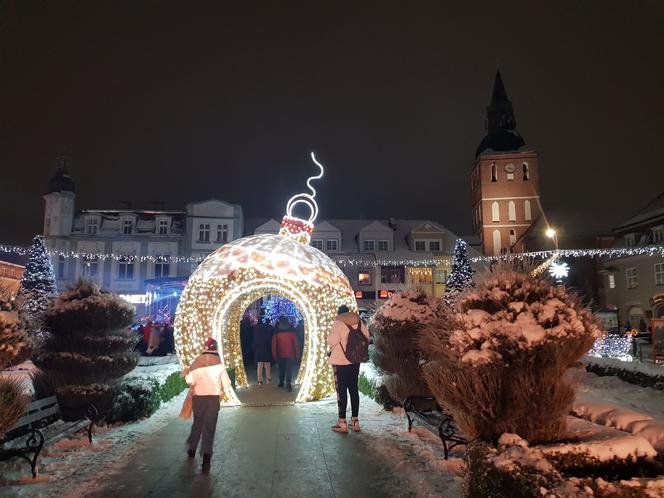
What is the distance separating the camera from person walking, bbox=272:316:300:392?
1177 cm

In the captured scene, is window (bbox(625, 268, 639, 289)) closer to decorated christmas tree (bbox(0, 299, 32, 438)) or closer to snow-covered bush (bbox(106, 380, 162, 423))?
snow-covered bush (bbox(106, 380, 162, 423))

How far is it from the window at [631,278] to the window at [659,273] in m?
1.88

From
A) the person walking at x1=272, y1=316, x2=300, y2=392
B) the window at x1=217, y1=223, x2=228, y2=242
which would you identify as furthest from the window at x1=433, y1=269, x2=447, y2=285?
the person walking at x1=272, y1=316, x2=300, y2=392

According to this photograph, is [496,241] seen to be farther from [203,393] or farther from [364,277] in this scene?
[203,393]

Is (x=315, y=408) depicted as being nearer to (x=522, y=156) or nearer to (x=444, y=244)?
(x=444, y=244)

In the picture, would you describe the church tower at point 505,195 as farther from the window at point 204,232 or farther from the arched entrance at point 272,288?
the arched entrance at point 272,288

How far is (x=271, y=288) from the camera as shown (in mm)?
11070

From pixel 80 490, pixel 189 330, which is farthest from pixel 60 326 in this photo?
pixel 80 490

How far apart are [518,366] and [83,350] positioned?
21.5ft

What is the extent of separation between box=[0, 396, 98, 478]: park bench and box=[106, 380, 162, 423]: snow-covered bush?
0.57 metres

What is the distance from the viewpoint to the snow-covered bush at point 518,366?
186 inches

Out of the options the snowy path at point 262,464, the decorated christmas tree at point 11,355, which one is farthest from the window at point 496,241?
the decorated christmas tree at point 11,355

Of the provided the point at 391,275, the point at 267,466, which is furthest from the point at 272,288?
the point at 391,275

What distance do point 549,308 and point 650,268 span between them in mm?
33830
